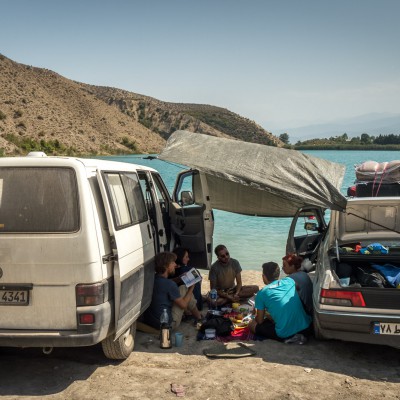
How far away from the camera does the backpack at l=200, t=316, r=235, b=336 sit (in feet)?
21.1

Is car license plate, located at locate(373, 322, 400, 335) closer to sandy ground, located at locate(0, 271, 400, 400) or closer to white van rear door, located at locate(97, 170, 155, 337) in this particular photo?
sandy ground, located at locate(0, 271, 400, 400)

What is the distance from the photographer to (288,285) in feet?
20.2

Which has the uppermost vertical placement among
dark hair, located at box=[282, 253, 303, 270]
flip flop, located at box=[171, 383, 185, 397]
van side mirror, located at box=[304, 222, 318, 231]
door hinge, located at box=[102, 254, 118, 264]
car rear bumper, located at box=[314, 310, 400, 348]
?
door hinge, located at box=[102, 254, 118, 264]

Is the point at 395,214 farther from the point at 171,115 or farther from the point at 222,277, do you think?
the point at 171,115

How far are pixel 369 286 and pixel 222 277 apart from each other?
10.3 feet

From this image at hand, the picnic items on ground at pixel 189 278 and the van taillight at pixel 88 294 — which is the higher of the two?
the van taillight at pixel 88 294

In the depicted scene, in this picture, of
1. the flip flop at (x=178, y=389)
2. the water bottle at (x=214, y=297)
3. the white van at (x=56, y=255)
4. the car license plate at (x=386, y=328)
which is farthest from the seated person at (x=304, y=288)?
the white van at (x=56, y=255)

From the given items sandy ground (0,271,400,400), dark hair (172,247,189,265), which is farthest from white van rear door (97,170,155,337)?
dark hair (172,247,189,265)

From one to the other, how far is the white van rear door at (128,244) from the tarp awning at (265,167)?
4.43 feet

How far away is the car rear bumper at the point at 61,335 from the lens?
4.38m

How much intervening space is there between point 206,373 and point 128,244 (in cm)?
157

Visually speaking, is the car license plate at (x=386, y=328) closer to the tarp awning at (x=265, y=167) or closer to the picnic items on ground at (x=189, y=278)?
the tarp awning at (x=265, y=167)

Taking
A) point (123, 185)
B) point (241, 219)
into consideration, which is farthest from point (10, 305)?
point (241, 219)

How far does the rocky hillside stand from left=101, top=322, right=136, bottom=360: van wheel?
4686 cm
